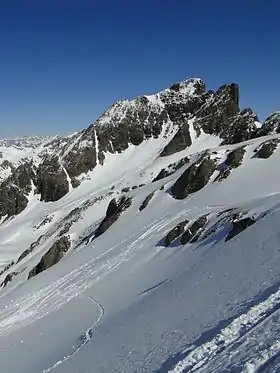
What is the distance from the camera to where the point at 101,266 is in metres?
38.3

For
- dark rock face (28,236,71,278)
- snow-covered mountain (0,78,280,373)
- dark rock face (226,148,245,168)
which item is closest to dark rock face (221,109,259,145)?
snow-covered mountain (0,78,280,373)

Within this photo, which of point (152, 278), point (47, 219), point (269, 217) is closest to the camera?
point (269, 217)

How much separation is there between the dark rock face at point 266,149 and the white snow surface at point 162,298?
0.71m

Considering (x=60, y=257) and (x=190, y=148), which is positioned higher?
(x=190, y=148)

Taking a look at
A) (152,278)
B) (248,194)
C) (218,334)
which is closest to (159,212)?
(248,194)

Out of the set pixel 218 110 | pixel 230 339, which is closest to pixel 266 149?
pixel 230 339

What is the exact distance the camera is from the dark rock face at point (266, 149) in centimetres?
4866

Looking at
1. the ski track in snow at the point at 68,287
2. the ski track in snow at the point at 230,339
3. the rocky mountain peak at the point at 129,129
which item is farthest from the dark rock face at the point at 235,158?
the rocky mountain peak at the point at 129,129

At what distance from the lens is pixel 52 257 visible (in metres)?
53.6

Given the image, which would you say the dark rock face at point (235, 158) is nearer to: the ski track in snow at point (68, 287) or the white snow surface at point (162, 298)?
the white snow surface at point (162, 298)

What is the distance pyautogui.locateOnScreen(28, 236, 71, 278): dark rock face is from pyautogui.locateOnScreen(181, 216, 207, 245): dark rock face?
77.9 ft

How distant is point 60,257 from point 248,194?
Result: 82.4 feet

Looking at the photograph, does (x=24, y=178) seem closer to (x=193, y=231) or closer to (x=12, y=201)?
(x=12, y=201)

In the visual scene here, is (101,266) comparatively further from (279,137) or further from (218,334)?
(279,137)
